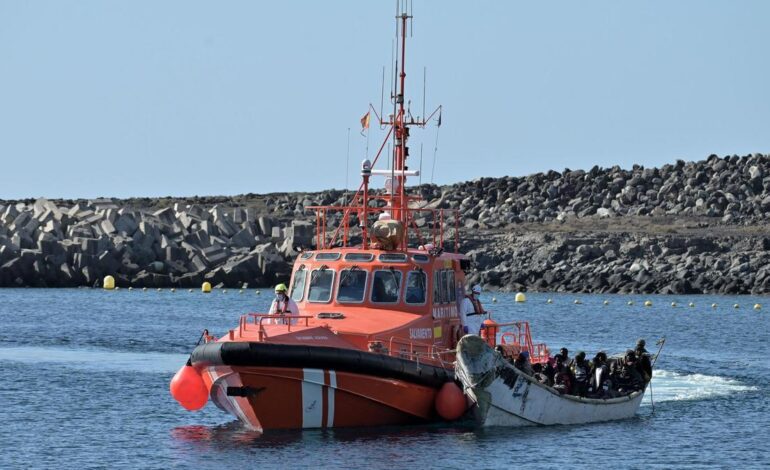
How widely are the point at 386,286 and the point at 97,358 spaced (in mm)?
17210

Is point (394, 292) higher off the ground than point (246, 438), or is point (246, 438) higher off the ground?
point (394, 292)

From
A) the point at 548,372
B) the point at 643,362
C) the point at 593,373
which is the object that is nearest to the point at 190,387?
the point at 548,372

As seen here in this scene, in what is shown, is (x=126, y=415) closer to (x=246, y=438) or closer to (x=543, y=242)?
(x=246, y=438)

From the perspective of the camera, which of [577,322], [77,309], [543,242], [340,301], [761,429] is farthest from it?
[543,242]

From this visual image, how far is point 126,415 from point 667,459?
11.0 meters

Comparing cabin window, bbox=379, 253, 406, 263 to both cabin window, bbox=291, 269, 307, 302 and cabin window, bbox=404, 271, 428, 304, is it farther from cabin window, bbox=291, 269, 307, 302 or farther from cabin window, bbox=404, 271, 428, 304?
cabin window, bbox=291, 269, 307, 302

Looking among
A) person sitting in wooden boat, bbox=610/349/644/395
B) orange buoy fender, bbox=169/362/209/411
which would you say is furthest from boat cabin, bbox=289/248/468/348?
person sitting in wooden boat, bbox=610/349/644/395

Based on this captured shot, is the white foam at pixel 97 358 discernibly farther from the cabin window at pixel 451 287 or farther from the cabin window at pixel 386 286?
the cabin window at pixel 386 286

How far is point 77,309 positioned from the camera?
2559 inches

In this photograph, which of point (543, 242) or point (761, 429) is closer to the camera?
point (761, 429)

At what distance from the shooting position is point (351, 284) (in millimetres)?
27672

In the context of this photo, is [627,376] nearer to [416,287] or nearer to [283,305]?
[416,287]

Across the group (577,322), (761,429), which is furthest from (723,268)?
(761,429)

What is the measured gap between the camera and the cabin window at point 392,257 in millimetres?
27641
